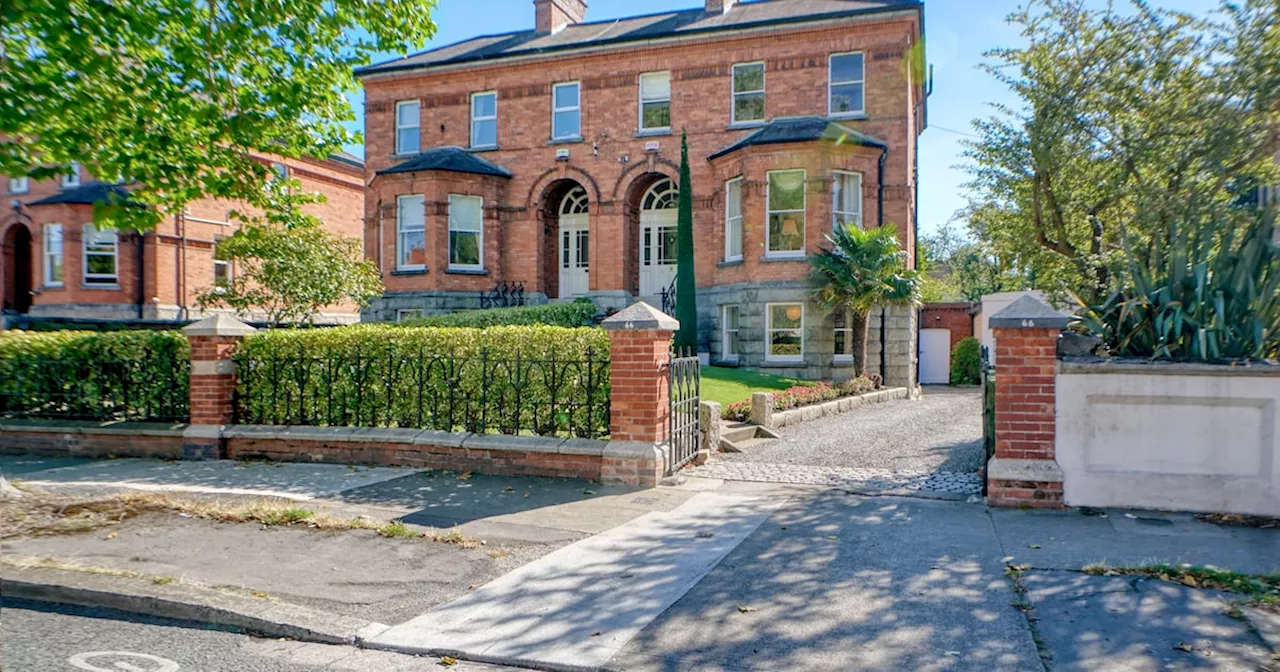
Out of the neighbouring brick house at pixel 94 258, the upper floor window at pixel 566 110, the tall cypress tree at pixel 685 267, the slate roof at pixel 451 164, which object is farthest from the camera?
the neighbouring brick house at pixel 94 258

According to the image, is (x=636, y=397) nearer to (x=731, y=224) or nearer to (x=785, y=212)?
(x=785, y=212)

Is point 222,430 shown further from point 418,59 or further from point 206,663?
point 418,59

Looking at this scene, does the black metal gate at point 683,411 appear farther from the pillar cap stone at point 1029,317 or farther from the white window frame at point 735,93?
the white window frame at point 735,93

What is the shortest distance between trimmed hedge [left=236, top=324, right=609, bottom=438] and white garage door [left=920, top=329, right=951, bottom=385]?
21254 millimetres

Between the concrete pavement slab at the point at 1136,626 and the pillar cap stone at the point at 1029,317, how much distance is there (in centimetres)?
239

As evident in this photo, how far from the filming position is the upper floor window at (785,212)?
61.6 feet

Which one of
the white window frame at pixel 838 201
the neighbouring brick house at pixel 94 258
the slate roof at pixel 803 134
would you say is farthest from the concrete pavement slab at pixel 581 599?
the neighbouring brick house at pixel 94 258

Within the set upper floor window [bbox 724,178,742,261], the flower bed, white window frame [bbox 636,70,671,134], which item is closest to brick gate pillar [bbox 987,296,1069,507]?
the flower bed

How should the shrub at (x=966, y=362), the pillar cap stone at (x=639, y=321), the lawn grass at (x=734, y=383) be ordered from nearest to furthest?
the pillar cap stone at (x=639, y=321) < the lawn grass at (x=734, y=383) < the shrub at (x=966, y=362)

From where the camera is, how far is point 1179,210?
8148mm

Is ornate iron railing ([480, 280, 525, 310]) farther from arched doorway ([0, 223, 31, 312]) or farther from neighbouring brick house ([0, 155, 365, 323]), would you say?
arched doorway ([0, 223, 31, 312])

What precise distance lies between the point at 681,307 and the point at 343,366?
1060 cm

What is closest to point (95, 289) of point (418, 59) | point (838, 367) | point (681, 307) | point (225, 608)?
point (418, 59)

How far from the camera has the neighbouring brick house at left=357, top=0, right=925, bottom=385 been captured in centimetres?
1888
